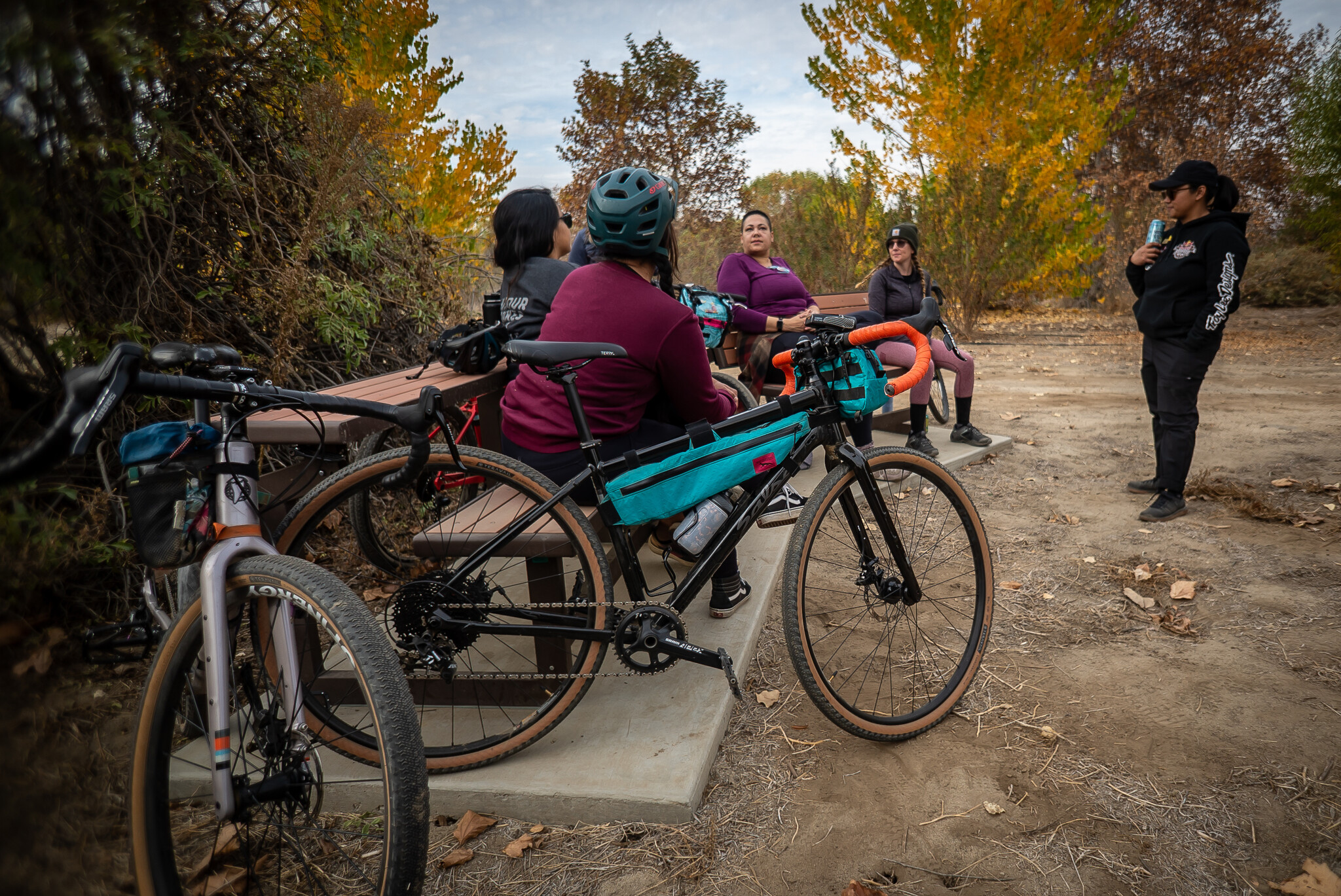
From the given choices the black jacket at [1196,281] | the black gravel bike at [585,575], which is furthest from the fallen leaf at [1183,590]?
the black jacket at [1196,281]

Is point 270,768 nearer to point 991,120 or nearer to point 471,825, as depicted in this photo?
point 471,825

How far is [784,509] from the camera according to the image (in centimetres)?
298

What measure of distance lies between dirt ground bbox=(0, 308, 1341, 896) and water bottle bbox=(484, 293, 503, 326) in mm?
2082

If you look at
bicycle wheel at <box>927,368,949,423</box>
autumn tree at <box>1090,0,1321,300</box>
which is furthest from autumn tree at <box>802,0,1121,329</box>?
bicycle wheel at <box>927,368,949,423</box>

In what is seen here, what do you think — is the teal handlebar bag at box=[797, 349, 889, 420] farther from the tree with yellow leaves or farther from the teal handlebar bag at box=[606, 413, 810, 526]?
the tree with yellow leaves

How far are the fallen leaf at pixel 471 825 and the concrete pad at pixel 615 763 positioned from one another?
3 centimetres

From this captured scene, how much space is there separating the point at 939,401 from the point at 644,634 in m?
5.75

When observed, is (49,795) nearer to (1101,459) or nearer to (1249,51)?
(1101,459)

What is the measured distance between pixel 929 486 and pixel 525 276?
211 centimetres

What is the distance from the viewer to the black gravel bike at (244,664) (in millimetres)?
1471

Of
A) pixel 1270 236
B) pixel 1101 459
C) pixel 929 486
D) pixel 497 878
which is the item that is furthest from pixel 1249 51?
pixel 497 878

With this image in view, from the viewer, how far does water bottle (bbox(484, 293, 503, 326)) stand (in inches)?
144

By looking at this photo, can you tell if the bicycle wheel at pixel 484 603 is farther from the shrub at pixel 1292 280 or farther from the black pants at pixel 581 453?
the shrub at pixel 1292 280

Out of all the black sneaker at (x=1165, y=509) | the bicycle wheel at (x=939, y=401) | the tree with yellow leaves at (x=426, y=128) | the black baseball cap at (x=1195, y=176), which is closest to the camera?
the black baseball cap at (x=1195, y=176)
